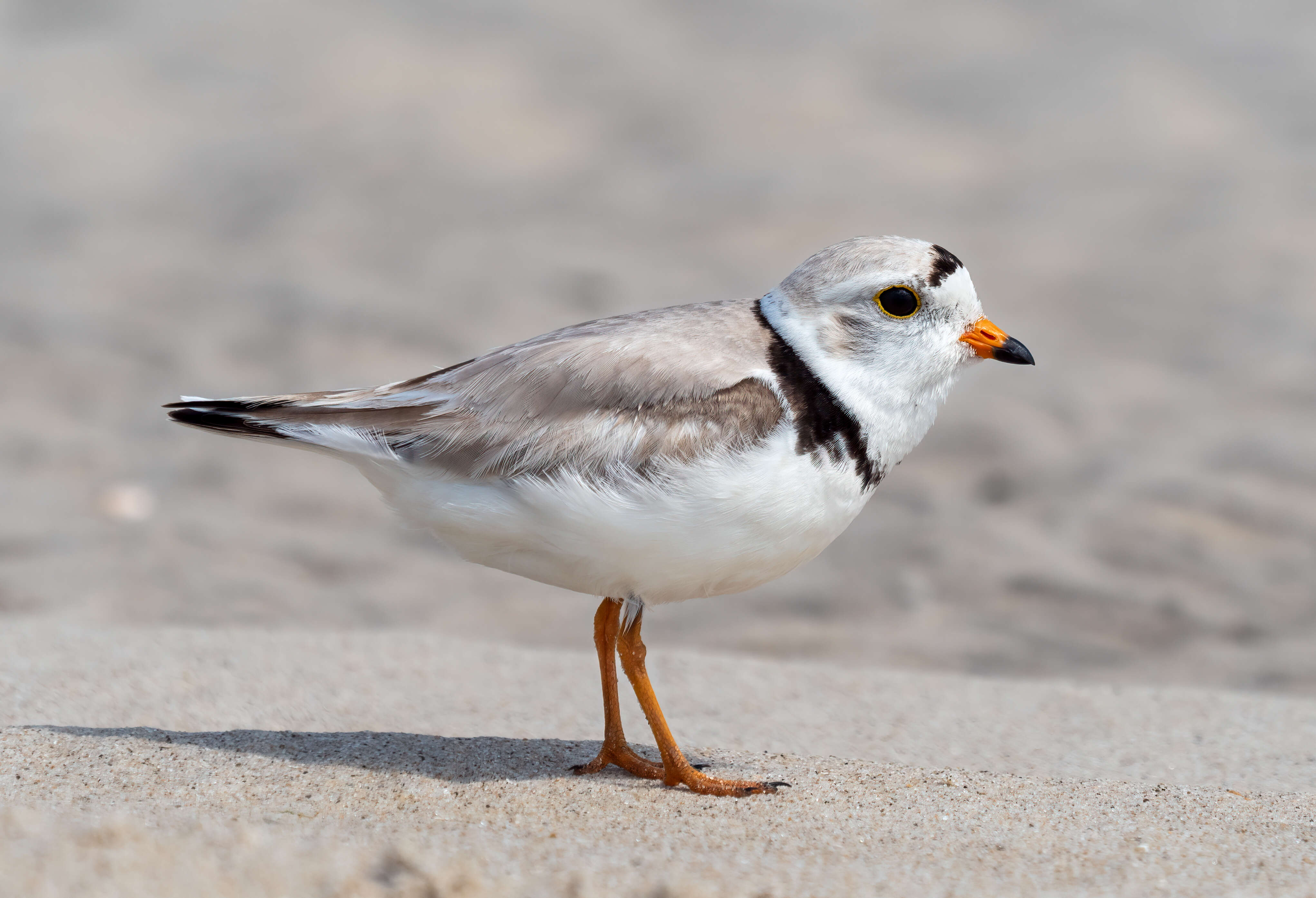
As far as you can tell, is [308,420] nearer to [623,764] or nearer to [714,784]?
[623,764]

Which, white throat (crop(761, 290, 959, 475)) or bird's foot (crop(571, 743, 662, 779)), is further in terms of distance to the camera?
bird's foot (crop(571, 743, 662, 779))

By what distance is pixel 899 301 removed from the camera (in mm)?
3742

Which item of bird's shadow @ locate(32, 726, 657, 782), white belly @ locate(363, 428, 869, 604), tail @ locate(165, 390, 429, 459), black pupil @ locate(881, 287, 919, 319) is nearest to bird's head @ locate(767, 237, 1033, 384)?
black pupil @ locate(881, 287, 919, 319)

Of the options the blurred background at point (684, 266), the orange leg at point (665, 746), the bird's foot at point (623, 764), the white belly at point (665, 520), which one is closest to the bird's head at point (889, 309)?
the white belly at point (665, 520)

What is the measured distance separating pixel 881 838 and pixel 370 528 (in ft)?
→ 18.5

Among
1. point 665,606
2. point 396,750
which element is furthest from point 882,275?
point 665,606

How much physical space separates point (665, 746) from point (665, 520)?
2.41ft

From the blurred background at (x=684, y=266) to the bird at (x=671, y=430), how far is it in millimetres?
3230

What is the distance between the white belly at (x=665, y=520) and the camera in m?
3.46

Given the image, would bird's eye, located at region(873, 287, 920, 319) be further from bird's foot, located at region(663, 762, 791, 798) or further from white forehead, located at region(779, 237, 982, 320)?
bird's foot, located at region(663, 762, 791, 798)

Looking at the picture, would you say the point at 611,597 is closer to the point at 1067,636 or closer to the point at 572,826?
the point at 572,826

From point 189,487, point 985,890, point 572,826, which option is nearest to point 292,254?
point 189,487

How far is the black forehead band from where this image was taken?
377 cm

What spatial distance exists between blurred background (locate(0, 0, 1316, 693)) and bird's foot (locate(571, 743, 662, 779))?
310cm
